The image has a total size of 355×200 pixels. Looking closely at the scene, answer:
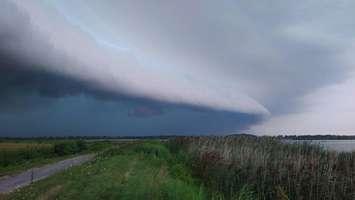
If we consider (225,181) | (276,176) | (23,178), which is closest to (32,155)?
(23,178)

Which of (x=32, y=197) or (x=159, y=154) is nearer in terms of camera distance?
(x=32, y=197)

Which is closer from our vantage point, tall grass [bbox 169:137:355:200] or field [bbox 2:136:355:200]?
field [bbox 2:136:355:200]

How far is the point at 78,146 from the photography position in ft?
247

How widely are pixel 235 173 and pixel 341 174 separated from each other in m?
5.17

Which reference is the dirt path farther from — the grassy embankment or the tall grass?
the tall grass

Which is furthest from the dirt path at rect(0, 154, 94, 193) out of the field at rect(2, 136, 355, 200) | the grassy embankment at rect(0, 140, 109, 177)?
the grassy embankment at rect(0, 140, 109, 177)

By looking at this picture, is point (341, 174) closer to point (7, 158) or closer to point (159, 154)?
point (159, 154)

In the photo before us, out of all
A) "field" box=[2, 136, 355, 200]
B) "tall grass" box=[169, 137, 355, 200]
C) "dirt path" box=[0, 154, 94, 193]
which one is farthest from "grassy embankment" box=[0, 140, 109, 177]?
"tall grass" box=[169, 137, 355, 200]

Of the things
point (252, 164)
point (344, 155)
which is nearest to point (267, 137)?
point (344, 155)

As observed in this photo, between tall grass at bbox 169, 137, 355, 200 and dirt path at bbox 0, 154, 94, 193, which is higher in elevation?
tall grass at bbox 169, 137, 355, 200

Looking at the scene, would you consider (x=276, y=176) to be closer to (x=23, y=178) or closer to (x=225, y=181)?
(x=225, y=181)

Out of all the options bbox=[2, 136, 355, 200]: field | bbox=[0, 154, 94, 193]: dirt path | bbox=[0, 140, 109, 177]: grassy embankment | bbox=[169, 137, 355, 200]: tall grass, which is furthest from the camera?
bbox=[0, 140, 109, 177]: grassy embankment

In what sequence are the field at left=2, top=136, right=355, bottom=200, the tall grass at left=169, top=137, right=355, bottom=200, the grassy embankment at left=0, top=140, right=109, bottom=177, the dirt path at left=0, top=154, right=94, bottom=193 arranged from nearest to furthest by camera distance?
the field at left=2, top=136, right=355, bottom=200
the tall grass at left=169, top=137, right=355, bottom=200
the dirt path at left=0, top=154, right=94, bottom=193
the grassy embankment at left=0, top=140, right=109, bottom=177

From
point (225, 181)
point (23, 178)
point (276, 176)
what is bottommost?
point (23, 178)
